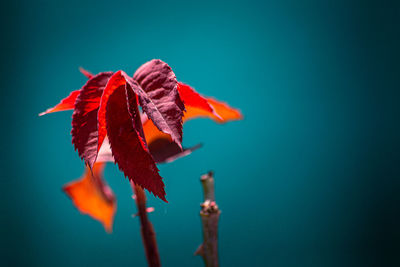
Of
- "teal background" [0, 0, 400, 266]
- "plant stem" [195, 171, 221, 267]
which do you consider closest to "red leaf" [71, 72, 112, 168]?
"plant stem" [195, 171, 221, 267]

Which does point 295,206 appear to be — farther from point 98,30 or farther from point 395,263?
point 98,30

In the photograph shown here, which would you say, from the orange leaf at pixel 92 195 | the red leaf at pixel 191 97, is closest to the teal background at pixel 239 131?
the orange leaf at pixel 92 195

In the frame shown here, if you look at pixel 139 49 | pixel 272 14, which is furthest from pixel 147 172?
pixel 272 14

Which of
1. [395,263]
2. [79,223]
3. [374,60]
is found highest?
[374,60]

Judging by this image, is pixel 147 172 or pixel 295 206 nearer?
pixel 147 172

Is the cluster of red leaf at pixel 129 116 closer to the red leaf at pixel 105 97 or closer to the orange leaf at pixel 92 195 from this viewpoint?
the red leaf at pixel 105 97

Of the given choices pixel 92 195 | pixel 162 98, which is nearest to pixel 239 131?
pixel 92 195
